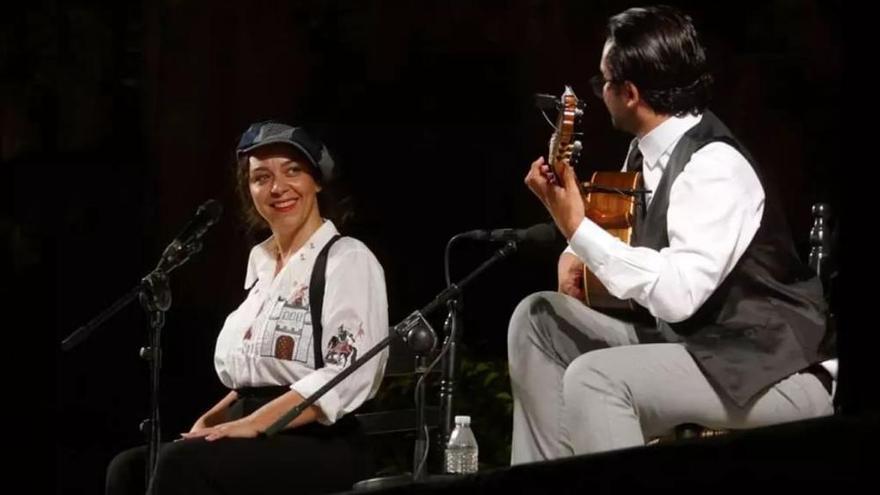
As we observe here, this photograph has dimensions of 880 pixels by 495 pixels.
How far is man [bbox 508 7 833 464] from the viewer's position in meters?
3.13

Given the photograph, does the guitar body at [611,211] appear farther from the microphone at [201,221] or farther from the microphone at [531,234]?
the microphone at [201,221]

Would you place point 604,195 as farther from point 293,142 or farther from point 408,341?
point 293,142

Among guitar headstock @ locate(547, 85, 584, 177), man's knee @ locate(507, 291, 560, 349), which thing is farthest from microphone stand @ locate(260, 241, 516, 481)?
guitar headstock @ locate(547, 85, 584, 177)

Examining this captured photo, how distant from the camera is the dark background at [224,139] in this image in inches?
180

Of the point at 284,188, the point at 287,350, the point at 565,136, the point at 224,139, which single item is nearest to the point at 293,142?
the point at 284,188

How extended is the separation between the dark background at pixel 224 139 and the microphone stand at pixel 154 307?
2.26 feet

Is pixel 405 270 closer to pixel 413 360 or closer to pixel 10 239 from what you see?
pixel 413 360

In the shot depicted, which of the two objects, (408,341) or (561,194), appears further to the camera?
(408,341)

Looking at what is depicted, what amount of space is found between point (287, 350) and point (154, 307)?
0.40 meters

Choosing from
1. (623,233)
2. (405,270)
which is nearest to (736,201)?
(623,233)

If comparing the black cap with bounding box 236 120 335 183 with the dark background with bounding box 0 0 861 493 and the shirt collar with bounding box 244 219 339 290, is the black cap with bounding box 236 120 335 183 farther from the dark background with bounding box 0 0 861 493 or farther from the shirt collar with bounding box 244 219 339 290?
the dark background with bounding box 0 0 861 493

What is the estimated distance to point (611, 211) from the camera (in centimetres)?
340

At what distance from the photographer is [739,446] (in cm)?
223

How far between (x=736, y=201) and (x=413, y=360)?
1.14 metres
